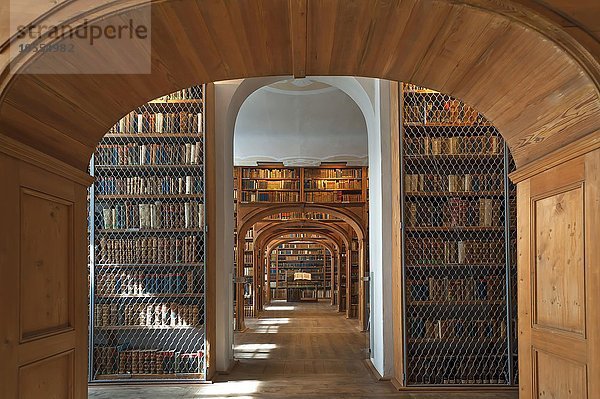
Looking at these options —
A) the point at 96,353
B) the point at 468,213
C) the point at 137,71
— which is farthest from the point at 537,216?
the point at 96,353

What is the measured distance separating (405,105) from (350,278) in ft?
38.0

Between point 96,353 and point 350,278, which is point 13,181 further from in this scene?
point 350,278

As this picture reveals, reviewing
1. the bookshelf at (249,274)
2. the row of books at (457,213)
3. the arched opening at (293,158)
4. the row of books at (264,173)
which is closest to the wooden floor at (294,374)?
the arched opening at (293,158)

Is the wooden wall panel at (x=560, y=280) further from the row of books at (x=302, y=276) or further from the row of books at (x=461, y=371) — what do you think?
the row of books at (x=302, y=276)

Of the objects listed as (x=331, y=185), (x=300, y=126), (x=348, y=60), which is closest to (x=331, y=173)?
(x=331, y=185)

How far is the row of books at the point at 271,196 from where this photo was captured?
18.2 metres

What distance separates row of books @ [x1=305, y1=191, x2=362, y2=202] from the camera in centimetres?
1834

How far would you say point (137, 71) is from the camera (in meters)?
4.06

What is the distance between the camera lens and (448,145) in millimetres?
8594

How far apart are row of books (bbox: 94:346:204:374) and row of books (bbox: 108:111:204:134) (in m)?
2.68

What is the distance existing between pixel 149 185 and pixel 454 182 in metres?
3.68

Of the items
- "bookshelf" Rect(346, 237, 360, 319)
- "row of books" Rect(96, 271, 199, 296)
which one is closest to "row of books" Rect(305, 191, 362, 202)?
"bookshelf" Rect(346, 237, 360, 319)

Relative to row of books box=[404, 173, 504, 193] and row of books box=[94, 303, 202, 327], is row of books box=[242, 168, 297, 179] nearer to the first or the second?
row of books box=[94, 303, 202, 327]

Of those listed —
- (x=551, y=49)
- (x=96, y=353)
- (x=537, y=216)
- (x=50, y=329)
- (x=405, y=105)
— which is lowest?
(x=96, y=353)
